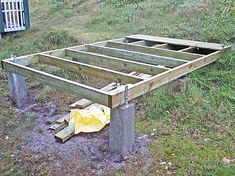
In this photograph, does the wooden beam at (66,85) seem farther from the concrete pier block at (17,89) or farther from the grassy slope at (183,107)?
the grassy slope at (183,107)

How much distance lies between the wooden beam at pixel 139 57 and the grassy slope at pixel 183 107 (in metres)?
0.39

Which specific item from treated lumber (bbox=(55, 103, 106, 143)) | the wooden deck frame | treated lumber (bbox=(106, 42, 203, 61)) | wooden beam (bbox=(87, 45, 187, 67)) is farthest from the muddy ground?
treated lumber (bbox=(106, 42, 203, 61))

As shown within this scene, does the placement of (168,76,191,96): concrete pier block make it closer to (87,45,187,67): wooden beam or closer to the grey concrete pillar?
(87,45,187,67): wooden beam

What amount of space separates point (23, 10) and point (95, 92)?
20.4 feet

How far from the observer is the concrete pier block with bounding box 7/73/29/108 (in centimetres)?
411

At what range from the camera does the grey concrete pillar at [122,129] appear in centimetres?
282

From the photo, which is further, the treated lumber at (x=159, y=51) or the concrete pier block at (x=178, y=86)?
the treated lumber at (x=159, y=51)

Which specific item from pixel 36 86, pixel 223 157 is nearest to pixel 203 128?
pixel 223 157

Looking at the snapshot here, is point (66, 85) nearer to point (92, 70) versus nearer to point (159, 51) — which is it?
point (92, 70)

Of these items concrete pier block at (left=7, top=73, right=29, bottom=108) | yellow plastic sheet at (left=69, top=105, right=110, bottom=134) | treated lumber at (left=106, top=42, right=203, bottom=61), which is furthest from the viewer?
treated lumber at (left=106, top=42, right=203, bottom=61)

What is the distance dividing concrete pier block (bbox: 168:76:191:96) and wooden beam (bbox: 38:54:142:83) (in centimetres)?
Result: 94

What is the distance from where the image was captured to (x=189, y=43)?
5.15 metres

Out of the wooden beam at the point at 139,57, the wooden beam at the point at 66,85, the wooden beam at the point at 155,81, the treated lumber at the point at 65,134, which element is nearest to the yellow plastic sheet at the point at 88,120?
the treated lumber at the point at 65,134

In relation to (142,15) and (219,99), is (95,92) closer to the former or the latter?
(219,99)
